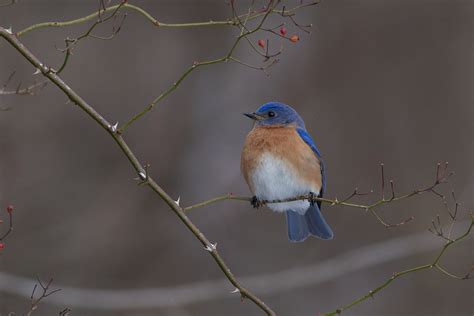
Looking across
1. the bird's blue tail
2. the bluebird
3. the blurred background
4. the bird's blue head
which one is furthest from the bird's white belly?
the blurred background

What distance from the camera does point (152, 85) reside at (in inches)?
412

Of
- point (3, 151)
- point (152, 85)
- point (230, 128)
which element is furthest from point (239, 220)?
point (3, 151)

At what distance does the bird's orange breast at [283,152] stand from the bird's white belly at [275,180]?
3 centimetres

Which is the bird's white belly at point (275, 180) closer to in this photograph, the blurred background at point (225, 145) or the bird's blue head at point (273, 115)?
the bird's blue head at point (273, 115)

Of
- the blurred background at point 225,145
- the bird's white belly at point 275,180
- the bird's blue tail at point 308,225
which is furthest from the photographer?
the blurred background at point 225,145

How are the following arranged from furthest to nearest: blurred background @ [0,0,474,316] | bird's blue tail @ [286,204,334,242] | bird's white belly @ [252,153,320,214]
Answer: blurred background @ [0,0,474,316]
bird's blue tail @ [286,204,334,242]
bird's white belly @ [252,153,320,214]

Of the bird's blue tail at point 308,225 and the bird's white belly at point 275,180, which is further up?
the bird's white belly at point 275,180

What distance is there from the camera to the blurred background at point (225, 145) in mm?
9352

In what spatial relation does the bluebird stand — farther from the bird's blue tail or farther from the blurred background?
the blurred background

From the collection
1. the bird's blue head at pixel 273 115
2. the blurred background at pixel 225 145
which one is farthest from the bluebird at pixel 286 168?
the blurred background at pixel 225 145

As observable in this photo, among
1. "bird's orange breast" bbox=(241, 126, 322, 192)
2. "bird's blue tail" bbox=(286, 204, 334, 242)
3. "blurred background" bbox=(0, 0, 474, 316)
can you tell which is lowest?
"bird's blue tail" bbox=(286, 204, 334, 242)

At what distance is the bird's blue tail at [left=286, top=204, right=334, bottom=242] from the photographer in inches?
234

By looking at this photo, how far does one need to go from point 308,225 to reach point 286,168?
50cm

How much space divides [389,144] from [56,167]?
4245 millimetres
